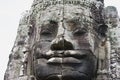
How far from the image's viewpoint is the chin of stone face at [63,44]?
7.34 meters

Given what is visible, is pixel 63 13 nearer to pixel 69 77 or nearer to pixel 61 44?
pixel 61 44

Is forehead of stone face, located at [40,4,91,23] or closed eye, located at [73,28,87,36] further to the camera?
forehead of stone face, located at [40,4,91,23]

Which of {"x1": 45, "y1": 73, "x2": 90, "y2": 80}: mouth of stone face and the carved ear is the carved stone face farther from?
the carved ear

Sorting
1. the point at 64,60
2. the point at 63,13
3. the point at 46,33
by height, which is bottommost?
the point at 64,60

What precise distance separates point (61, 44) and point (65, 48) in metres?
0.11

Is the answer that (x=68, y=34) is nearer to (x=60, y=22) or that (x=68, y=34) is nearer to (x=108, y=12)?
(x=60, y=22)

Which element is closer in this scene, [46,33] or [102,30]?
[46,33]

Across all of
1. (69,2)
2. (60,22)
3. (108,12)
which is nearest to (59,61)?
(60,22)

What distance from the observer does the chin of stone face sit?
7340 millimetres

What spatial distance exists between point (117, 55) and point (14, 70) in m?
2.18

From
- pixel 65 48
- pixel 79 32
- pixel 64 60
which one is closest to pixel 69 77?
pixel 64 60

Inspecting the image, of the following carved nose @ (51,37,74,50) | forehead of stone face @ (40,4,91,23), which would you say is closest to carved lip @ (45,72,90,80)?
carved nose @ (51,37,74,50)

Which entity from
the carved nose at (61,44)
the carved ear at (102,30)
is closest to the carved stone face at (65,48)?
the carved nose at (61,44)

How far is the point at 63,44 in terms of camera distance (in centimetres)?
736
